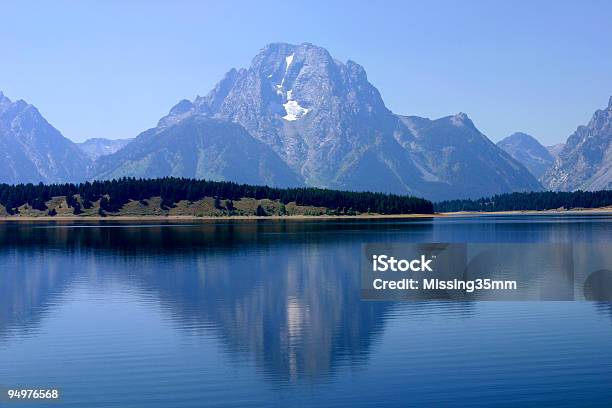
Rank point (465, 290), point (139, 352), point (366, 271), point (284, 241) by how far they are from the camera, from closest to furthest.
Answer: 1. point (139, 352)
2. point (465, 290)
3. point (366, 271)
4. point (284, 241)

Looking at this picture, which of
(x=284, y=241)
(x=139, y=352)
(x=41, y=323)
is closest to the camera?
(x=139, y=352)

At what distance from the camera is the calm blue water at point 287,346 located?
144ft

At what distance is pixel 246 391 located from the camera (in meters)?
44.8

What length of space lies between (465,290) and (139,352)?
44.9 metres

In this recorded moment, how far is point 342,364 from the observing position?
51188 millimetres

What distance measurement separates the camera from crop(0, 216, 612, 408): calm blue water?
4381cm

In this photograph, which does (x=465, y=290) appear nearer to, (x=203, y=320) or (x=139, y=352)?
(x=203, y=320)

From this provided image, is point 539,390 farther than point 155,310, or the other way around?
point 155,310

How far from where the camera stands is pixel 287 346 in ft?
188

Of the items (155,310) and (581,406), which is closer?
(581,406)

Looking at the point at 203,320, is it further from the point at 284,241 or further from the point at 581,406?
the point at 284,241

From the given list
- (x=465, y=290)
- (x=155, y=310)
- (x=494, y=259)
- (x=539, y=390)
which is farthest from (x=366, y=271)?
(x=539, y=390)

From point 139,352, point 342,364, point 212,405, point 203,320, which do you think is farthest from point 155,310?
point 212,405

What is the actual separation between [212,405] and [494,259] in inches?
3569
